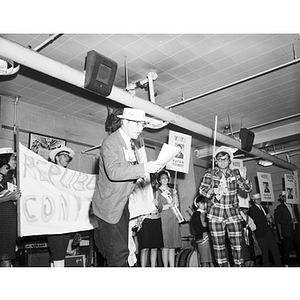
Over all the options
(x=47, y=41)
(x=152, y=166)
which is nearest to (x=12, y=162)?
(x=47, y=41)

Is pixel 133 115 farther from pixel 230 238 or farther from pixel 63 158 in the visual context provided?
pixel 63 158

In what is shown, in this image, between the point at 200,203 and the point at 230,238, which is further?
the point at 200,203

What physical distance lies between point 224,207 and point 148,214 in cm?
148

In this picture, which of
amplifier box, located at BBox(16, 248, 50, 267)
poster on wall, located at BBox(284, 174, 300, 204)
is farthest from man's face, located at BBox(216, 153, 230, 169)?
poster on wall, located at BBox(284, 174, 300, 204)

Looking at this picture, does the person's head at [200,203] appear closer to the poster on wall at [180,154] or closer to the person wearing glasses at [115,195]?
the poster on wall at [180,154]

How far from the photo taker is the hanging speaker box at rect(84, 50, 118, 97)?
4.20 meters

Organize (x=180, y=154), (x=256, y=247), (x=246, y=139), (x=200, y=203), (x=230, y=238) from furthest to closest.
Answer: (x=246, y=139) → (x=256, y=247) → (x=180, y=154) → (x=200, y=203) → (x=230, y=238)

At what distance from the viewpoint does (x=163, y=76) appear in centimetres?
559

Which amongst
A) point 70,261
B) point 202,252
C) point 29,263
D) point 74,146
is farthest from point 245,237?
point 74,146

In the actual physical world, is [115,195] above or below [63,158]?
below

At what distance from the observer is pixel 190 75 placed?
18.4 ft

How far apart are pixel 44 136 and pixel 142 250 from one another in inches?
122

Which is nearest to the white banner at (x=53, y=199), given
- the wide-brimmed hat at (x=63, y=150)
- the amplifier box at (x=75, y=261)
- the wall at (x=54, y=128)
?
the wide-brimmed hat at (x=63, y=150)

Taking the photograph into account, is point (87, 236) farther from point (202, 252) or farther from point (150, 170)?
point (150, 170)
